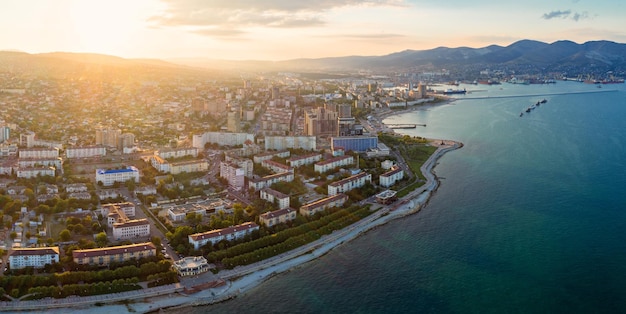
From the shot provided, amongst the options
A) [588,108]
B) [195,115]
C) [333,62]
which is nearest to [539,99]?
[588,108]

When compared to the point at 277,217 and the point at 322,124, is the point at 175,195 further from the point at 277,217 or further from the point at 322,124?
the point at 322,124

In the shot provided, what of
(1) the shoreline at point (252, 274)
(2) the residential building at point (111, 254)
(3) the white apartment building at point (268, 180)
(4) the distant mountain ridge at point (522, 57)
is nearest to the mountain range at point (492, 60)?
(4) the distant mountain ridge at point (522, 57)

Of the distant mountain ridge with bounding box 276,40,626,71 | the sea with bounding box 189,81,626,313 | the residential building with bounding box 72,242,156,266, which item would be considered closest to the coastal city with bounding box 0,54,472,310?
the residential building with bounding box 72,242,156,266

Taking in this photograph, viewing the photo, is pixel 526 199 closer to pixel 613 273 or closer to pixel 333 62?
pixel 613 273

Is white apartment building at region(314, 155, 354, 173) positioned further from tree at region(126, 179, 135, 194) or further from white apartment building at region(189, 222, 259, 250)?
white apartment building at region(189, 222, 259, 250)

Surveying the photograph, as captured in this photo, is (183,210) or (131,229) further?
(183,210)

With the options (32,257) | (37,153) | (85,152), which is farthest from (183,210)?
(37,153)
